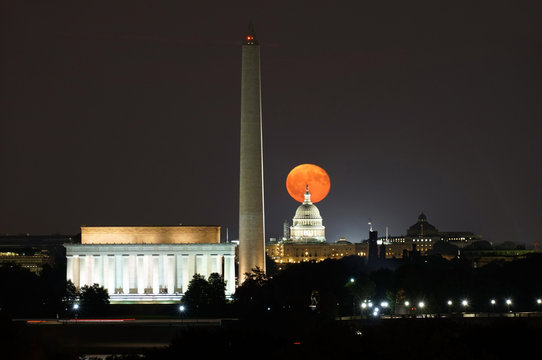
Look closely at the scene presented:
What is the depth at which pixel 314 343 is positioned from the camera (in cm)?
12638

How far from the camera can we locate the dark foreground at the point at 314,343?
4862 inches

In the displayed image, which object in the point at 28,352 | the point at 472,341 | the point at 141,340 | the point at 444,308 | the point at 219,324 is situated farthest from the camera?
the point at 444,308

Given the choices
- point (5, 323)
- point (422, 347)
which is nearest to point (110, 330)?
point (5, 323)

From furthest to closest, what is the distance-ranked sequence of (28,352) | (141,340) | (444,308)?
(444,308)
(141,340)
(28,352)

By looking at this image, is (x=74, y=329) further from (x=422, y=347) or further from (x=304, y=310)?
(x=422, y=347)

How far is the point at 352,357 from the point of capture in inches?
4921

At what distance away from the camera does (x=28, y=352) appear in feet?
404

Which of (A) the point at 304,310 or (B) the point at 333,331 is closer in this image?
(B) the point at 333,331

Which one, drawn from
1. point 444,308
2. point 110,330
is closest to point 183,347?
point 110,330

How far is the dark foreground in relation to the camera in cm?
12350

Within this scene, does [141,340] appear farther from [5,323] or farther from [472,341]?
[472,341]

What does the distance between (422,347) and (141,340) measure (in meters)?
40.4

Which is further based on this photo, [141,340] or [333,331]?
[141,340]

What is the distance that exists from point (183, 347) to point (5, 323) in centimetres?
2151
